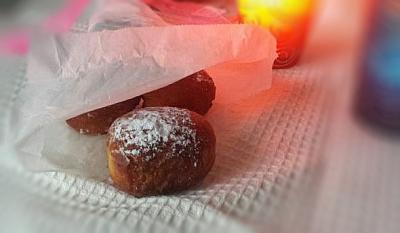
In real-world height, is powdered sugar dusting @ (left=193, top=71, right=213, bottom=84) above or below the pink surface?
above

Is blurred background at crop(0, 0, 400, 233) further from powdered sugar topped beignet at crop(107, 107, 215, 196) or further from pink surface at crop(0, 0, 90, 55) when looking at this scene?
pink surface at crop(0, 0, 90, 55)

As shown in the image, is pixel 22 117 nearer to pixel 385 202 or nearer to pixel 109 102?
pixel 109 102

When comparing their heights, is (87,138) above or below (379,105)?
below

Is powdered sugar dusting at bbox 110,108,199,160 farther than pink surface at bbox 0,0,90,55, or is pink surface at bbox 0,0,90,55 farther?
pink surface at bbox 0,0,90,55

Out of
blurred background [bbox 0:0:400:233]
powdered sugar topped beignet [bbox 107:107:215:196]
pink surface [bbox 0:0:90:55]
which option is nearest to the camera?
blurred background [bbox 0:0:400:233]

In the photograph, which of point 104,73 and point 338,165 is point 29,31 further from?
point 338,165

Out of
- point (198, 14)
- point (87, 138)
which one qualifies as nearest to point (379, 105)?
point (87, 138)

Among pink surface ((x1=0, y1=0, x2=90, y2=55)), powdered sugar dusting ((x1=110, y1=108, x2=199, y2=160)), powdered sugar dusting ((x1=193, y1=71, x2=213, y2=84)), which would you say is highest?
powdered sugar dusting ((x1=110, y1=108, x2=199, y2=160))

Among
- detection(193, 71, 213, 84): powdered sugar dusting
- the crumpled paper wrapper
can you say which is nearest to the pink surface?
the crumpled paper wrapper
